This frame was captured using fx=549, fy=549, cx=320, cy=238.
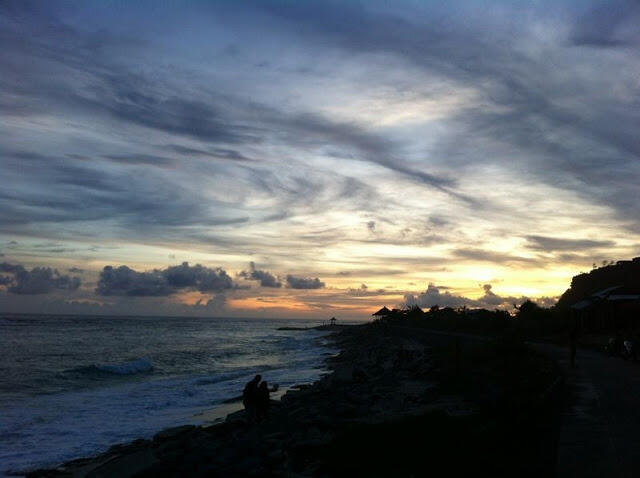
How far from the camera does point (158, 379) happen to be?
105ft

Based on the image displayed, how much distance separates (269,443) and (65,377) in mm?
23511

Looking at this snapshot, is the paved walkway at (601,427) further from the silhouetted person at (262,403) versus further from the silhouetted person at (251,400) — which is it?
the silhouetted person at (251,400)

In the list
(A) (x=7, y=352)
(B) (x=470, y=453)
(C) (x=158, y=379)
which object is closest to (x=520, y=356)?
(B) (x=470, y=453)

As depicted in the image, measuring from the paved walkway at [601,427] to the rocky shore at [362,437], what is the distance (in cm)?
48

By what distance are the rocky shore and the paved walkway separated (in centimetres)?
48

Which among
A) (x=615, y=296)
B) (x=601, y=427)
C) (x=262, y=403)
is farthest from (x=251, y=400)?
(x=615, y=296)

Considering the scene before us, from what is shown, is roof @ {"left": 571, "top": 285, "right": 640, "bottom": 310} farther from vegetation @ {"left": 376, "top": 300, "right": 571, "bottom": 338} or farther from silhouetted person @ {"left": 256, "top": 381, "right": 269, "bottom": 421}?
silhouetted person @ {"left": 256, "top": 381, "right": 269, "bottom": 421}

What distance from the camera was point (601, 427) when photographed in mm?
11227

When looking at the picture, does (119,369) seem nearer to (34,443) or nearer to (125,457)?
(34,443)

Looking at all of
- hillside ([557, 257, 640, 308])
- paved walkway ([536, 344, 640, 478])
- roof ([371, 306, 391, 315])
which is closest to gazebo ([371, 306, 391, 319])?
roof ([371, 306, 391, 315])

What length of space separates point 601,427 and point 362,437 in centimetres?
492

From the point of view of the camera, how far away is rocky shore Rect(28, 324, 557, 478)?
9.44 meters

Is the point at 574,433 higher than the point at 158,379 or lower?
higher

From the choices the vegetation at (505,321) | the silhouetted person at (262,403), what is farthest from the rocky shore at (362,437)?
the vegetation at (505,321)
